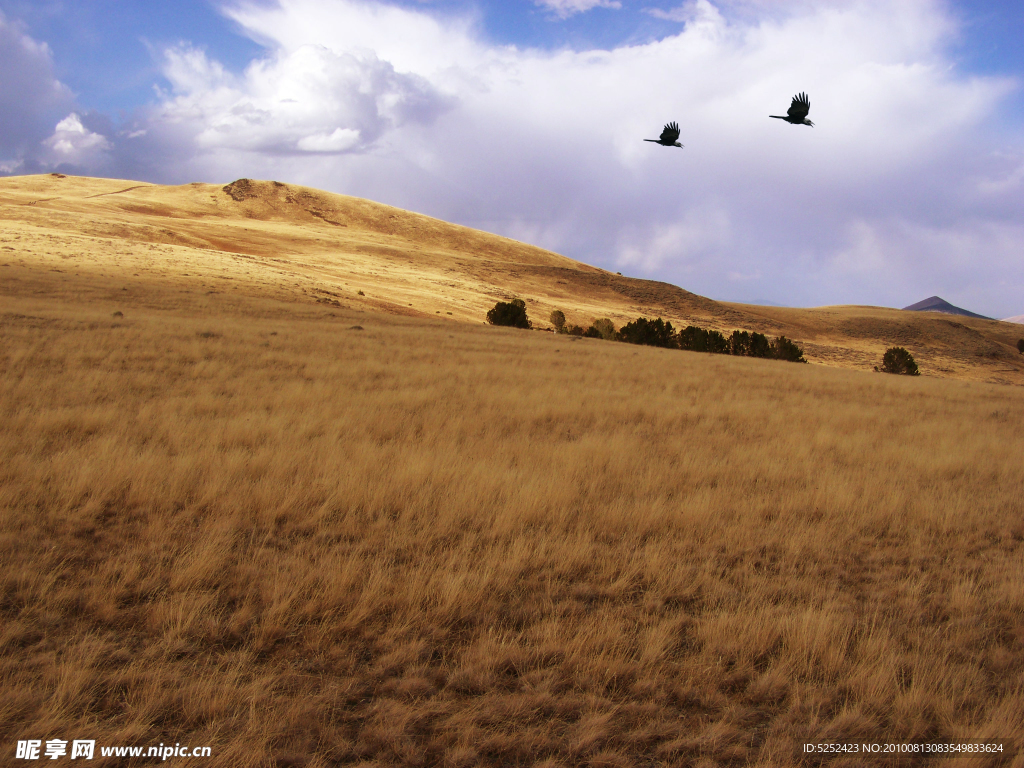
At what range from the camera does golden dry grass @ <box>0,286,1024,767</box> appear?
2857 millimetres

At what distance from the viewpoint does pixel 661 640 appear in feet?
11.6

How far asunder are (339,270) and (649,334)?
32730mm

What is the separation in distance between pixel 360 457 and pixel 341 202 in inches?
4922

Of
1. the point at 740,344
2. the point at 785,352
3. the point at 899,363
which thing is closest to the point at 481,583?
the point at 740,344

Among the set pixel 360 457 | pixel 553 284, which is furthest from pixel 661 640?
pixel 553 284

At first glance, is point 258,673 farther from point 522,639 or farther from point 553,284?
point 553,284

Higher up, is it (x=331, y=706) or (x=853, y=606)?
(x=853, y=606)

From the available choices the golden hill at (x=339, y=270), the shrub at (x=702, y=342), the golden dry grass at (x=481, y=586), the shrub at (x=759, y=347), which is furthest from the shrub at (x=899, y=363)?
the golden dry grass at (x=481, y=586)

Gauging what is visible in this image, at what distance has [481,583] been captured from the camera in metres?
4.06

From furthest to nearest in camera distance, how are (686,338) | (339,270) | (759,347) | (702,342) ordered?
1. (339,270)
2. (759,347)
3. (686,338)
4. (702,342)

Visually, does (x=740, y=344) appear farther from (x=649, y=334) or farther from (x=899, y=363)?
(x=899, y=363)

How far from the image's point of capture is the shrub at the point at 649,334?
3972cm

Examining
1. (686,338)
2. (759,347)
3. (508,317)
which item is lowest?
(508,317)

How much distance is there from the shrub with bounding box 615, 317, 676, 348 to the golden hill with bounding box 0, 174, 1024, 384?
11.4 m
